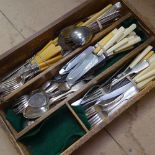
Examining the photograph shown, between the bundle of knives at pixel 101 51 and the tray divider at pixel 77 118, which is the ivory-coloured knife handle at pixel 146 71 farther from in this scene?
the tray divider at pixel 77 118

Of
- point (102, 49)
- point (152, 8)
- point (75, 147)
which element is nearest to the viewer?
point (75, 147)

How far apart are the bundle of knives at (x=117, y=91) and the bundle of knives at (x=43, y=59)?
14cm

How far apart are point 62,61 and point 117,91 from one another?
157mm

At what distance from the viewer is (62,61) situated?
2.57 ft

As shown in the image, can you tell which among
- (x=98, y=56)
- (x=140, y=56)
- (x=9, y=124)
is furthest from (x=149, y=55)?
(x=9, y=124)

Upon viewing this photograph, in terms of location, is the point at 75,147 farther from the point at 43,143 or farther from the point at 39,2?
the point at 39,2

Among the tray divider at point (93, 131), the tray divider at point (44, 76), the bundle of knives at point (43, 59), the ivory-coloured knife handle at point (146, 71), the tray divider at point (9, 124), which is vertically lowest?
the tray divider at point (93, 131)

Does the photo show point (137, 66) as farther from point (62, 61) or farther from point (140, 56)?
point (62, 61)

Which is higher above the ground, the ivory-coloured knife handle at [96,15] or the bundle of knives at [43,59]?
the ivory-coloured knife handle at [96,15]

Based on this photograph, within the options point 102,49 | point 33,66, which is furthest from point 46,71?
point 102,49

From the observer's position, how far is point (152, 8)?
938 millimetres

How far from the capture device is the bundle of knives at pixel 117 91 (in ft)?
2.42

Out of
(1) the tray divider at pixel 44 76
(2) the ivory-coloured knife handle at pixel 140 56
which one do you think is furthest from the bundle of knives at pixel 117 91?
(1) the tray divider at pixel 44 76

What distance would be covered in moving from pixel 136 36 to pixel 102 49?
0.10 metres
